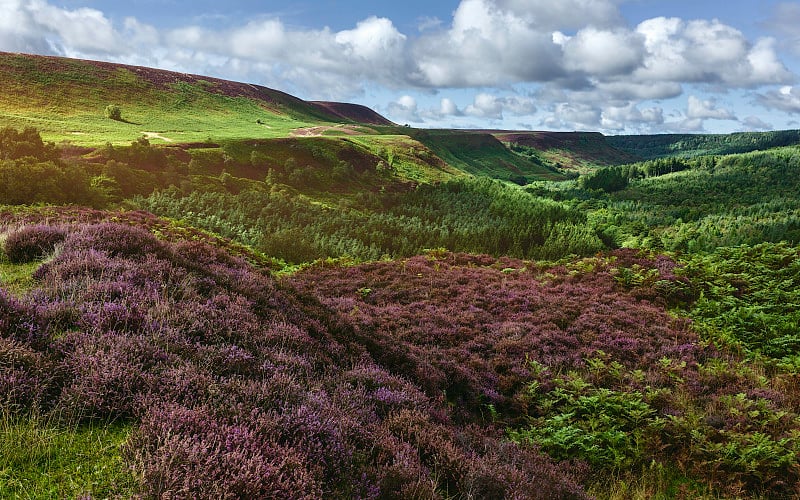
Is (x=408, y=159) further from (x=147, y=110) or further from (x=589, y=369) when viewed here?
(x=589, y=369)

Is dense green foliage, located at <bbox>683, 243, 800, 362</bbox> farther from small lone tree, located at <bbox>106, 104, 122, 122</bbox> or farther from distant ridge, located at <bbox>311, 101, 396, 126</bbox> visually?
distant ridge, located at <bbox>311, 101, 396, 126</bbox>

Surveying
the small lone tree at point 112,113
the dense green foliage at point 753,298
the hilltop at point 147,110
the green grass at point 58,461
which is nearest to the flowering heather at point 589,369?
the dense green foliage at point 753,298

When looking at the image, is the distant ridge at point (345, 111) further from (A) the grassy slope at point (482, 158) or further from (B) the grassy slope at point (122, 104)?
(B) the grassy slope at point (122, 104)

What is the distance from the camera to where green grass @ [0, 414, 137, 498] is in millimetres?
2941

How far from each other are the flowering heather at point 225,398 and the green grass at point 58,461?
5.8 inches

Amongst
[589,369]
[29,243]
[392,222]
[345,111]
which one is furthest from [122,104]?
[345,111]

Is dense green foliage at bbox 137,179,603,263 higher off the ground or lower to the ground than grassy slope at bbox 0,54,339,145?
lower

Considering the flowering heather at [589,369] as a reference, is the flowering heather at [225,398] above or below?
above

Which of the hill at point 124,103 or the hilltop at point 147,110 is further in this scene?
the hill at point 124,103

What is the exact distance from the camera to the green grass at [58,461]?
9.65 ft

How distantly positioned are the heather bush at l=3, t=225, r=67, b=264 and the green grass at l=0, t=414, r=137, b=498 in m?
5.50

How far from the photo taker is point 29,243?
25.2 feet

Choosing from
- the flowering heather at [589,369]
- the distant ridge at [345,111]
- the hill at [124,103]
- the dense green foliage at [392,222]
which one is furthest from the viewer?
the distant ridge at [345,111]

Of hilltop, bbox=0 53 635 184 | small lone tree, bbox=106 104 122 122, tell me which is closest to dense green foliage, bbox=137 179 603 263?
hilltop, bbox=0 53 635 184
